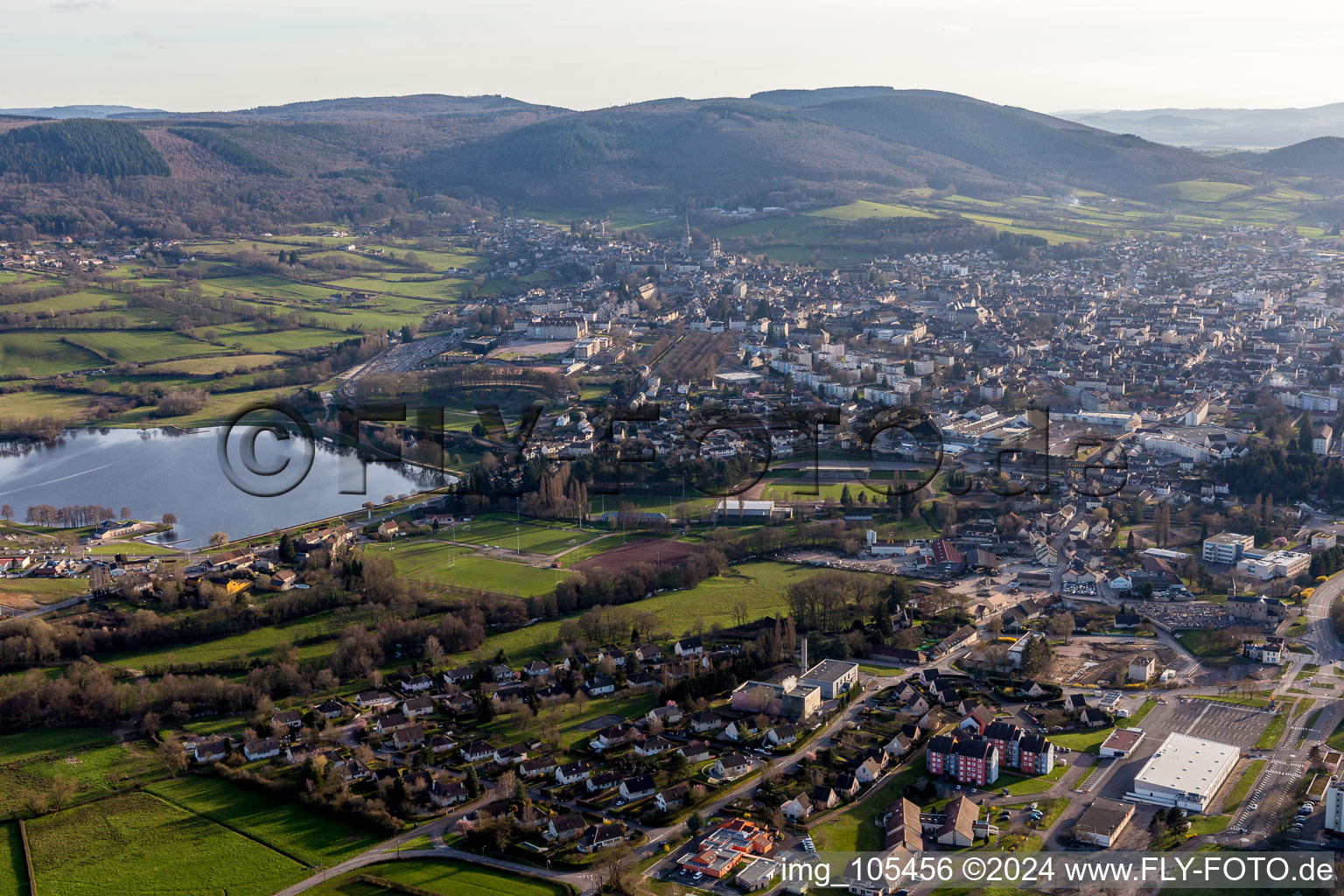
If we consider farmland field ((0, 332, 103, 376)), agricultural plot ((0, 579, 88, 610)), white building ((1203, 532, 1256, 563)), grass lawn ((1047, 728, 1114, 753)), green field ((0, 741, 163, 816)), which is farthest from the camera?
farmland field ((0, 332, 103, 376))

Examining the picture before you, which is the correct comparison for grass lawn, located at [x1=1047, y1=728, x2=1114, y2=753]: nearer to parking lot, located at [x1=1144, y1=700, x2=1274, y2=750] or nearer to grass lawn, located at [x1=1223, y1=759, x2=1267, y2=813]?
parking lot, located at [x1=1144, y1=700, x2=1274, y2=750]

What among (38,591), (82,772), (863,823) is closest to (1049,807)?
(863,823)

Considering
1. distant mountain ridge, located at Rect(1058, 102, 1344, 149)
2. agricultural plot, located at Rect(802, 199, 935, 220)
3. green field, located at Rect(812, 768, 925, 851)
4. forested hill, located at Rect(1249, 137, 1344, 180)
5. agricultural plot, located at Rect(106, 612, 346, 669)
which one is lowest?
green field, located at Rect(812, 768, 925, 851)

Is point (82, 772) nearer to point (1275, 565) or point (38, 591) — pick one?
point (38, 591)

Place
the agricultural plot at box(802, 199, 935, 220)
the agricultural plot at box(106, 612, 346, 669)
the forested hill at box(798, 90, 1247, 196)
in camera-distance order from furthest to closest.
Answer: the forested hill at box(798, 90, 1247, 196) < the agricultural plot at box(802, 199, 935, 220) < the agricultural plot at box(106, 612, 346, 669)

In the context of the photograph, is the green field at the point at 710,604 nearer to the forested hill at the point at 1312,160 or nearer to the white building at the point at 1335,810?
the white building at the point at 1335,810

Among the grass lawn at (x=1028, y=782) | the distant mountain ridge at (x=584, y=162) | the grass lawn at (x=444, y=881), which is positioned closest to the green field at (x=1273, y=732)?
the grass lawn at (x=1028, y=782)

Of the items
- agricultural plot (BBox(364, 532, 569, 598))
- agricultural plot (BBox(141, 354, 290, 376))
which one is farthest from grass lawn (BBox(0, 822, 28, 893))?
agricultural plot (BBox(141, 354, 290, 376))
